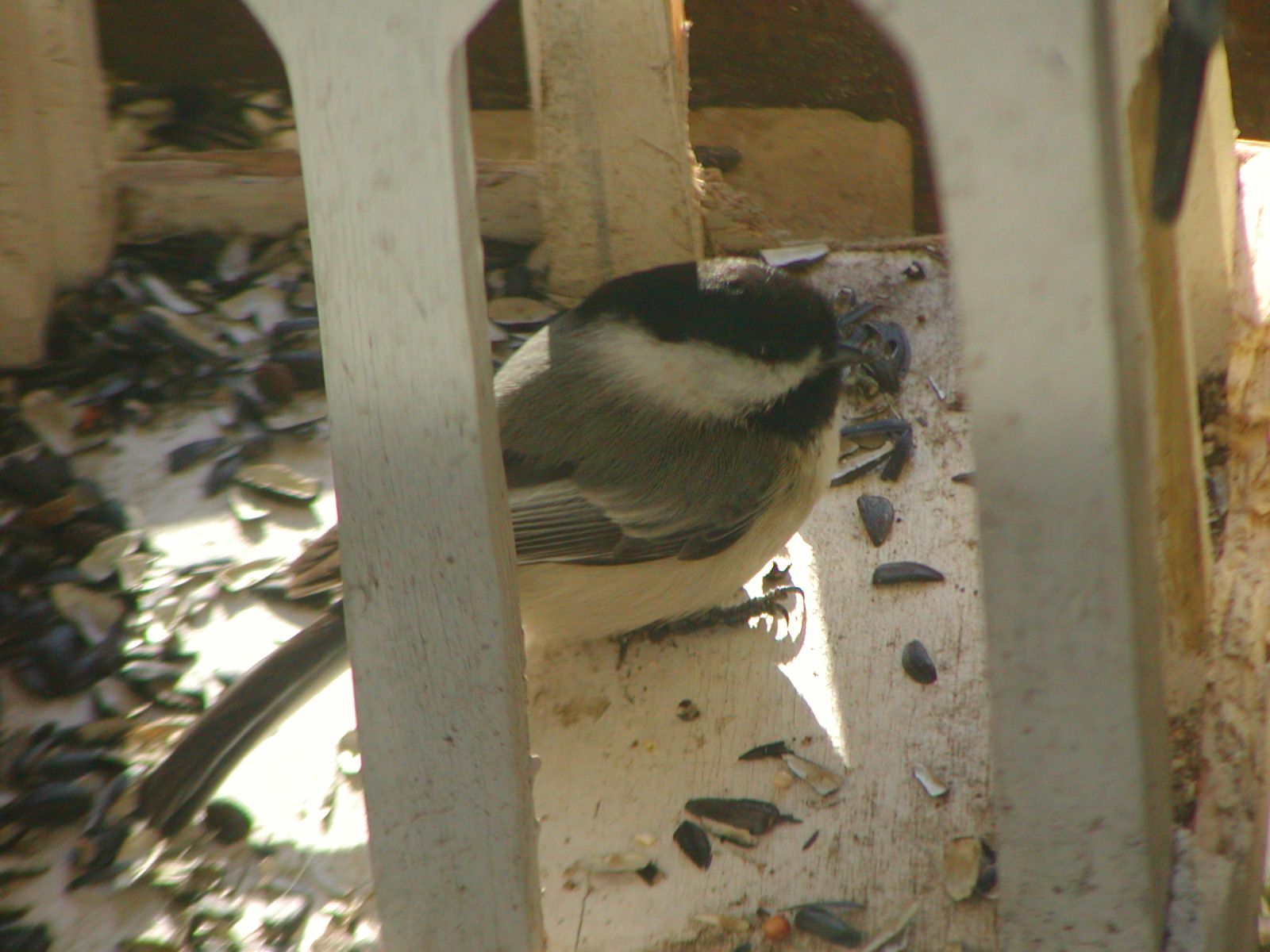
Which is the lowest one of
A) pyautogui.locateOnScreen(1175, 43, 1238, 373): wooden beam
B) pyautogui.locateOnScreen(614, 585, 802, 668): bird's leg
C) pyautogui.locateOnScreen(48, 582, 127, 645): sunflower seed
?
pyautogui.locateOnScreen(614, 585, 802, 668): bird's leg

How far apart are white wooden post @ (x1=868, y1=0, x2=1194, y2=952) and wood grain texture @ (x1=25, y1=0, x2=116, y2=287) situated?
1.29 meters

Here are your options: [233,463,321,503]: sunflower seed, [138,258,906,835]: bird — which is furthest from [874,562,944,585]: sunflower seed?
[233,463,321,503]: sunflower seed

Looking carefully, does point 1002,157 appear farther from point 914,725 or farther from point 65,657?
point 65,657

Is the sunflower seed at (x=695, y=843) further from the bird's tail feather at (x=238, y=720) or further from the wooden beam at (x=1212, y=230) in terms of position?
the wooden beam at (x=1212, y=230)

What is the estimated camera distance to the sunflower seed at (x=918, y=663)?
1.26m

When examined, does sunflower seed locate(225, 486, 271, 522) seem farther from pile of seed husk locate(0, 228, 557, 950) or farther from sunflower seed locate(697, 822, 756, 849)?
sunflower seed locate(697, 822, 756, 849)

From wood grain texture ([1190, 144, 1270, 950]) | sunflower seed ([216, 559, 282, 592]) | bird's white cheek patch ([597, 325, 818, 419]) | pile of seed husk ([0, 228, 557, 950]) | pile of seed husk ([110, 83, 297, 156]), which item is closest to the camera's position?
wood grain texture ([1190, 144, 1270, 950])

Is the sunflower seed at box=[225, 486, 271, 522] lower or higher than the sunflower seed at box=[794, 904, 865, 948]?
higher

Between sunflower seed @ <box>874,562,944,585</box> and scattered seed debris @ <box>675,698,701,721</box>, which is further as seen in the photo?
sunflower seed @ <box>874,562,944,585</box>

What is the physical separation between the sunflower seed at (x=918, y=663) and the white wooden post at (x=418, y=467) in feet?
1.68

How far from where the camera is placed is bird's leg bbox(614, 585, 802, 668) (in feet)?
4.53

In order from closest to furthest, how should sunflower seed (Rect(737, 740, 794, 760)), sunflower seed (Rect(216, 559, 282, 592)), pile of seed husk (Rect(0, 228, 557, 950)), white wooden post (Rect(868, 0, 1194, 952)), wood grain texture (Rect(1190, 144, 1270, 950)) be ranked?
white wooden post (Rect(868, 0, 1194, 952)) → wood grain texture (Rect(1190, 144, 1270, 950)) → pile of seed husk (Rect(0, 228, 557, 950)) → sunflower seed (Rect(737, 740, 794, 760)) → sunflower seed (Rect(216, 559, 282, 592))

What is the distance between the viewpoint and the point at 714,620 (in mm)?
1397

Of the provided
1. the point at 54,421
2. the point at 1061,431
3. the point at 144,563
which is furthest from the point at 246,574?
the point at 1061,431
